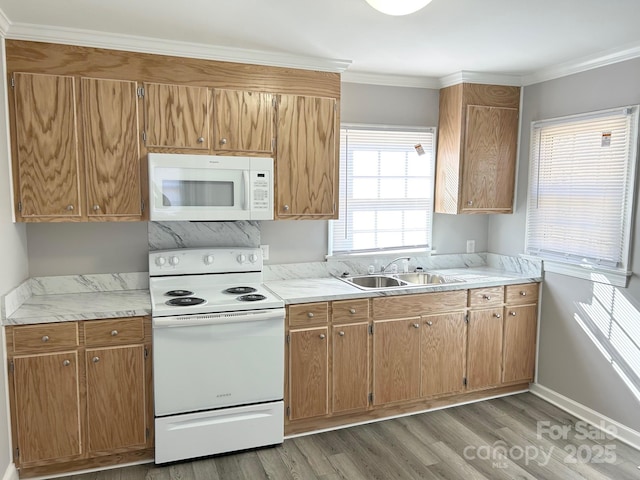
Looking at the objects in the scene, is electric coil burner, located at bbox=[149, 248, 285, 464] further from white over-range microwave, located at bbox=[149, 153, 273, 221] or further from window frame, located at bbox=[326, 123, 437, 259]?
window frame, located at bbox=[326, 123, 437, 259]

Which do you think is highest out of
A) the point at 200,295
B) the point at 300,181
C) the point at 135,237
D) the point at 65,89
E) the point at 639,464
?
the point at 65,89

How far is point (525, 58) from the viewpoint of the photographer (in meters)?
3.29

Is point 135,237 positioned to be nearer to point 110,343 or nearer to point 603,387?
point 110,343

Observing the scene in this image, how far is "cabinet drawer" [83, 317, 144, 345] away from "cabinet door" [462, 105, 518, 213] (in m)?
2.51

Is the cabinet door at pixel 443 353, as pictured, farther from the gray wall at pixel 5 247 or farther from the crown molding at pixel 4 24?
the crown molding at pixel 4 24

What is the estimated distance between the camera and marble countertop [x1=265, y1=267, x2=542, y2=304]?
10.3 feet

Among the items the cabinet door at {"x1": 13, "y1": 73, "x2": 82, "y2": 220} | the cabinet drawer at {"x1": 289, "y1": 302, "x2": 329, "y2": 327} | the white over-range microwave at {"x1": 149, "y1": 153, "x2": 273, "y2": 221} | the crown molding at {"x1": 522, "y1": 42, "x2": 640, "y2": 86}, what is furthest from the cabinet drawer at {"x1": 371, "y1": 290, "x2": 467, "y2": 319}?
the cabinet door at {"x1": 13, "y1": 73, "x2": 82, "y2": 220}

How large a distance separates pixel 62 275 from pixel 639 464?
145 inches

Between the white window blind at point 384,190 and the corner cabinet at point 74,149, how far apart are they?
1551mm

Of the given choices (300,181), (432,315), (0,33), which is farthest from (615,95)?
(0,33)

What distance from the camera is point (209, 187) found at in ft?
10.0

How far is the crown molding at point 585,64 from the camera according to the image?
119 inches

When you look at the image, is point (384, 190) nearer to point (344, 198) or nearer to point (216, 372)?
point (344, 198)

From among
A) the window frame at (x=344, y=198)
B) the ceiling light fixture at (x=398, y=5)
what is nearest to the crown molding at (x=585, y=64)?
the window frame at (x=344, y=198)
